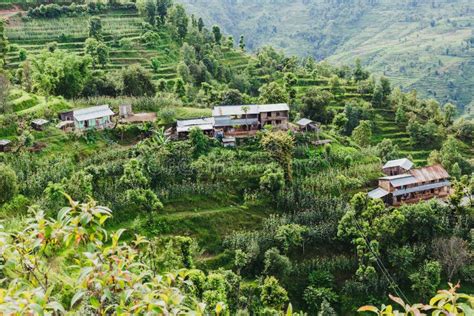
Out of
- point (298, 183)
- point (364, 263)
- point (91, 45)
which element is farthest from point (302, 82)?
point (364, 263)

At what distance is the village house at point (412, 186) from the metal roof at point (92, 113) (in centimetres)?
1998

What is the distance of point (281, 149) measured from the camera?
31438 mm

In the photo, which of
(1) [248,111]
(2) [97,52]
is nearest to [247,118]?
(1) [248,111]

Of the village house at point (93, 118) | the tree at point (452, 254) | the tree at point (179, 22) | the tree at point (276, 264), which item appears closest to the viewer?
the tree at point (276, 264)

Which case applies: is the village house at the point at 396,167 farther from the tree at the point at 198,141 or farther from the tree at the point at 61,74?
the tree at the point at 61,74

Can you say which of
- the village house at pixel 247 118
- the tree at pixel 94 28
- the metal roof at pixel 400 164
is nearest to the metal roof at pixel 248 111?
the village house at pixel 247 118

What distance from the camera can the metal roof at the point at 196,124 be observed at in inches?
1359

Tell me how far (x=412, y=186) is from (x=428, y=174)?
6.38 feet

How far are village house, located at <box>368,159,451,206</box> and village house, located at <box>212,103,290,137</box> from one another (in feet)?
28.8

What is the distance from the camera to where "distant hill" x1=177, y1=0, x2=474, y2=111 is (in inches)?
4540

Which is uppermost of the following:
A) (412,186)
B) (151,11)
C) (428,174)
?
(151,11)

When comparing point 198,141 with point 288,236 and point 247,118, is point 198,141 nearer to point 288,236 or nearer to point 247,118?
point 247,118

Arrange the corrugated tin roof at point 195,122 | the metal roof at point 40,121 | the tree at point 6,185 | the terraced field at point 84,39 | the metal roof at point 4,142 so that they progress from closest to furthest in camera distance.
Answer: the tree at point 6,185, the metal roof at point 4,142, the metal roof at point 40,121, the corrugated tin roof at point 195,122, the terraced field at point 84,39

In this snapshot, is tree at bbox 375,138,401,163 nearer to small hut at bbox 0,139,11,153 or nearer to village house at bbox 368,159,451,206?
village house at bbox 368,159,451,206
